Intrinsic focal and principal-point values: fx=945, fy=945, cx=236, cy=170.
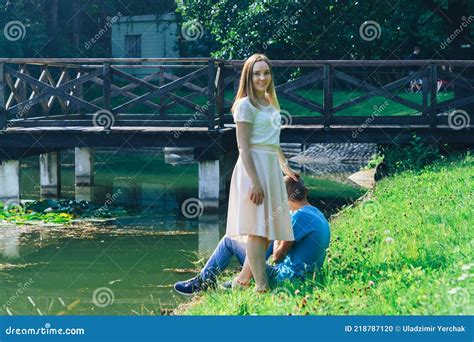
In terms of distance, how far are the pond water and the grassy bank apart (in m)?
1.41

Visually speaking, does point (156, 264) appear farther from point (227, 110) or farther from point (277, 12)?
point (277, 12)

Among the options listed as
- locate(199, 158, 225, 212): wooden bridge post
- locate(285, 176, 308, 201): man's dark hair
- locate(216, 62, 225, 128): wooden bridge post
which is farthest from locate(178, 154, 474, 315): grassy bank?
locate(216, 62, 225, 128): wooden bridge post

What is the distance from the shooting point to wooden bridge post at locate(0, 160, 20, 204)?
15734mm

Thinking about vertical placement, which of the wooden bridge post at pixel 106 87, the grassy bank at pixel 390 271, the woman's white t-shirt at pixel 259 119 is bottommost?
the grassy bank at pixel 390 271

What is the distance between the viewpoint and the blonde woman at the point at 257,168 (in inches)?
266

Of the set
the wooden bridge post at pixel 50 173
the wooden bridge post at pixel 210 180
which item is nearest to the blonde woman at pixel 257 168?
the wooden bridge post at pixel 210 180

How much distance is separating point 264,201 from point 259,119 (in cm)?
59

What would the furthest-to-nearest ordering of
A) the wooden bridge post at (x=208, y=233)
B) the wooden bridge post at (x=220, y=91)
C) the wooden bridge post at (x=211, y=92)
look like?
the wooden bridge post at (x=220, y=91), the wooden bridge post at (x=211, y=92), the wooden bridge post at (x=208, y=233)

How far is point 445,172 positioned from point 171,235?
3.95 meters

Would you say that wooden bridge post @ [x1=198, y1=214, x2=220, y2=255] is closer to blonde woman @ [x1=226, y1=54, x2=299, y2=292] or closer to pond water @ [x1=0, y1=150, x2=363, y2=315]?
pond water @ [x1=0, y1=150, x2=363, y2=315]

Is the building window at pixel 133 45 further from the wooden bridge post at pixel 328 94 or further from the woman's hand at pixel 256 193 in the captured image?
the woman's hand at pixel 256 193

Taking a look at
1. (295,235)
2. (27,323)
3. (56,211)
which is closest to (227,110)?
(56,211)

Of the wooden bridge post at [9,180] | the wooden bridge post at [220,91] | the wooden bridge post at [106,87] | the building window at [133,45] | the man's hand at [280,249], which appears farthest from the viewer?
the building window at [133,45]

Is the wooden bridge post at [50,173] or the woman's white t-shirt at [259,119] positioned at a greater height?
the woman's white t-shirt at [259,119]
